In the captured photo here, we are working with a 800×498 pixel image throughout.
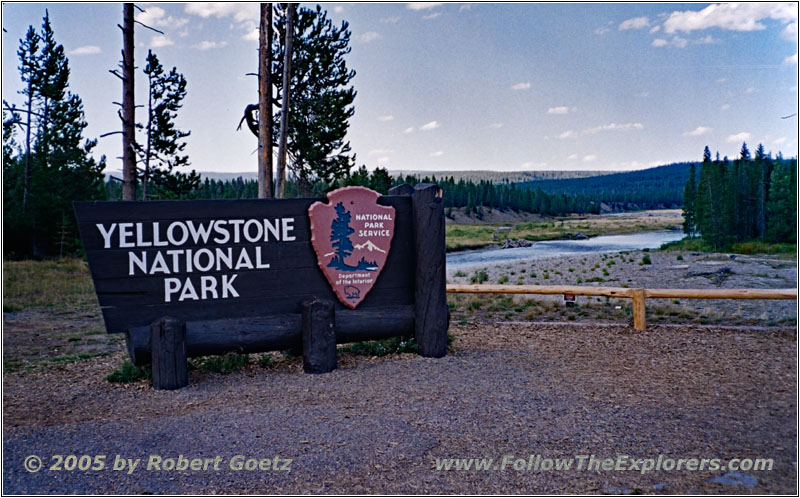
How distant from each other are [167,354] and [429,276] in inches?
117

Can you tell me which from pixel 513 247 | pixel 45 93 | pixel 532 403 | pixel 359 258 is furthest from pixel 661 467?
pixel 513 247

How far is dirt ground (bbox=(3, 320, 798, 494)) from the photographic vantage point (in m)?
4.23

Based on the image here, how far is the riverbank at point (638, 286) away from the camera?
11.0 meters

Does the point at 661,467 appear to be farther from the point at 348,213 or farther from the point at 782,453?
the point at 348,213

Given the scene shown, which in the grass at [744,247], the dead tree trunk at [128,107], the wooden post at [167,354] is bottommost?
the grass at [744,247]

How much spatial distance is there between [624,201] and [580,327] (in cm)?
16888

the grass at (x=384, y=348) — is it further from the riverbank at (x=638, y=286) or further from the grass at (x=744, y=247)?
the grass at (x=744, y=247)

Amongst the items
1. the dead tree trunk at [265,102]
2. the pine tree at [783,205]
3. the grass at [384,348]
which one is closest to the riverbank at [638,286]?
the grass at [384,348]

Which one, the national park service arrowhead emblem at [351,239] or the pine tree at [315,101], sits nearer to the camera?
the national park service arrowhead emblem at [351,239]

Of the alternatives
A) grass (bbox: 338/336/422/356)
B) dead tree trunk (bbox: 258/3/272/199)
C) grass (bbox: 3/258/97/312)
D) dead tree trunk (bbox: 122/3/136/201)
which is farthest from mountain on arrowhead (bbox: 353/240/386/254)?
grass (bbox: 3/258/97/312)

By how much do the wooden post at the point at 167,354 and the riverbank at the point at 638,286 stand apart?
5102 mm

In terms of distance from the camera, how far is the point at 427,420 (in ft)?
17.5

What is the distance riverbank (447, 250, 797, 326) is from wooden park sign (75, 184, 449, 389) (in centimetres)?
312

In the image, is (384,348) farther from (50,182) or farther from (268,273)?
(50,182)
